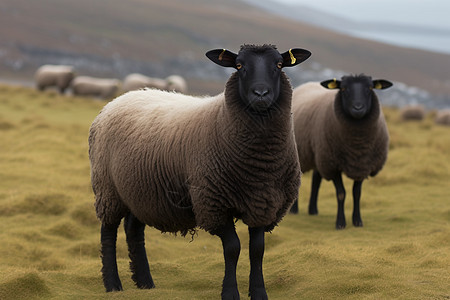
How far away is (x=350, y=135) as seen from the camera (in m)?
8.75

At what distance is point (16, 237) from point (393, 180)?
7718 millimetres

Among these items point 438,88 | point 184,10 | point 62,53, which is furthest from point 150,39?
point 438,88

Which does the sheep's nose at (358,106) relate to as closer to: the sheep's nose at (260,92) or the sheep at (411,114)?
the sheep's nose at (260,92)

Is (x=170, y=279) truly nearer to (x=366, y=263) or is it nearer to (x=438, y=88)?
(x=366, y=263)

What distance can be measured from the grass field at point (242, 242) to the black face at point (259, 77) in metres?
1.81

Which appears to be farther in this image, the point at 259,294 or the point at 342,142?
the point at 342,142

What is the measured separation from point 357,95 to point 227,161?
4281 millimetres

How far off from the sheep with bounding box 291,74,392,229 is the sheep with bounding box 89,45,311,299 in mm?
3678

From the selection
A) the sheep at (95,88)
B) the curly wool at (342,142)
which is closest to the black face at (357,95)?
the curly wool at (342,142)

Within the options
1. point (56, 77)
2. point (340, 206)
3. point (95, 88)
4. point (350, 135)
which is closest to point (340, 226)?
point (340, 206)

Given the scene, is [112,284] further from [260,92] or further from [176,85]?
[176,85]

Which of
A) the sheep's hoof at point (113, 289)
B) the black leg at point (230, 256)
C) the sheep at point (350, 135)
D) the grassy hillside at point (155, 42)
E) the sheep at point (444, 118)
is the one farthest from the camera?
the grassy hillside at point (155, 42)

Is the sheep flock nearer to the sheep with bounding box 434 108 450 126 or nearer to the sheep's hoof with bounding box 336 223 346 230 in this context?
the sheep's hoof with bounding box 336 223 346 230

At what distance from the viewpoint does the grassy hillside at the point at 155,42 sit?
69438 millimetres
